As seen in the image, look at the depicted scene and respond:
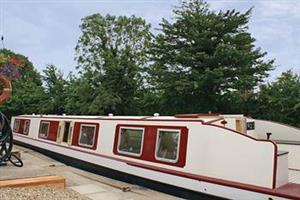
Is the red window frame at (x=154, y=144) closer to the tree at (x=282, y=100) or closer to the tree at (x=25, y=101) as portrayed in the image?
the tree at (x=282, y=100)

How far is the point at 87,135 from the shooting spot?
10.8m

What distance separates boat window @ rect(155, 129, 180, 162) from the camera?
7359 millimetres

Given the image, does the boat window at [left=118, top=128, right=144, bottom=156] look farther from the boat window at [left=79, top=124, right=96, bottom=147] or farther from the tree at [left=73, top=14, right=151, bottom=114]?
the tree at [left=73, top=14, right=151, bottom=114]

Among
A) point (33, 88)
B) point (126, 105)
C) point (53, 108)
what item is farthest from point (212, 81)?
point (33, 88)

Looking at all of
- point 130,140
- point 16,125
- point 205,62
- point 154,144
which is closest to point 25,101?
point 16,125

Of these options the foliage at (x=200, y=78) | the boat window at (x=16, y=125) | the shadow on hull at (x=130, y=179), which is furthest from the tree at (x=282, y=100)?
the boat window at (x=16, y=125)

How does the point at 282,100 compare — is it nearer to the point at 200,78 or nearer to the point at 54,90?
the point at 200,78

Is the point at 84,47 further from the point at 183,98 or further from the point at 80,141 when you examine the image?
the point at 80,141

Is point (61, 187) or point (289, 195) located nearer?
point (289, 195)

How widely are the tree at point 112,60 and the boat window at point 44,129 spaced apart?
5863mm

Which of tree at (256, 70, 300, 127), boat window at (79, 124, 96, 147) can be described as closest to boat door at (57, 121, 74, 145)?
boat window at (79, 124, 96, 147)

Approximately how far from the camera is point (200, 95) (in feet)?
50.5

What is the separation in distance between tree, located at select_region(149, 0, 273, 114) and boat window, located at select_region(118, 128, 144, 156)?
5909mm

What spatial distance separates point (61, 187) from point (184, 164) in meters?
2.51
